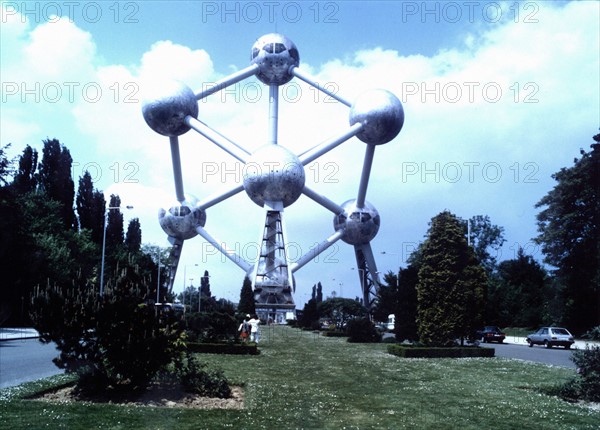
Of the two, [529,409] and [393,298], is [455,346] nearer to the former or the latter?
[393,298]

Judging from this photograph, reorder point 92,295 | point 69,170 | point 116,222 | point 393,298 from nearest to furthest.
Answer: point 92,295 → point 393,298 → point 69,170 → point 116,222

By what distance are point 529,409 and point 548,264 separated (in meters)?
41.9

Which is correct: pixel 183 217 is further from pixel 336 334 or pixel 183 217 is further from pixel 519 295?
pixel 519 295

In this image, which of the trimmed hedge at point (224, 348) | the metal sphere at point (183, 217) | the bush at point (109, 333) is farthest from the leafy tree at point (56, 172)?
the bush at point (109, 333)

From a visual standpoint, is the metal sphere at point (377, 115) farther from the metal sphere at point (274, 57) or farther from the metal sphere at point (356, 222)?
the metal sphere at point (356, 222)

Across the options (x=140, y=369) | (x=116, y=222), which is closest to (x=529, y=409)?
(x=140, y=369)

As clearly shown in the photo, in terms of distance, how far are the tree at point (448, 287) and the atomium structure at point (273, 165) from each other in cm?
2274

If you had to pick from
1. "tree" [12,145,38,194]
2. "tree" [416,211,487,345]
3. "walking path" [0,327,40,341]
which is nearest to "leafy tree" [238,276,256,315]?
"walking path" [0,327,40,341]

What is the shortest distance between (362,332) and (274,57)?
93.7ft

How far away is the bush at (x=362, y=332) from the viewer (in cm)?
3975

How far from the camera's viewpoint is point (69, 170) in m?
62.2

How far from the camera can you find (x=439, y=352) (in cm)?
2712

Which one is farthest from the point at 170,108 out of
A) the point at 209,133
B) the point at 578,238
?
the point at 578,238

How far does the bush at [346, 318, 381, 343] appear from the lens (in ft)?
130
